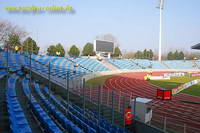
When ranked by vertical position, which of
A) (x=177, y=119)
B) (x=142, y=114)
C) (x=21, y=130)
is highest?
(x=21, y=130)

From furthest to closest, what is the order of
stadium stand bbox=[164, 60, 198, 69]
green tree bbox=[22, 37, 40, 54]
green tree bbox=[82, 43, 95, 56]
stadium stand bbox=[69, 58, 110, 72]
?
green tree bbox=[82, 43, 95, 56] → stadium stand bbox=[164, 60, 198, 69] → green tree bbox=[22, 37, 40, 54] → stadium stand bbox=[69, 58, 110, 72]

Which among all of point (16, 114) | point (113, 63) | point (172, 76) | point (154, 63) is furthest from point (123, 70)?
point (16, 114)

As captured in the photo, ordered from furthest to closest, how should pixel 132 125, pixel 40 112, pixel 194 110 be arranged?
pixel 194 110 → pixel 132 125 → pixel 40 112

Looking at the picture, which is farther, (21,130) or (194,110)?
(194,110)

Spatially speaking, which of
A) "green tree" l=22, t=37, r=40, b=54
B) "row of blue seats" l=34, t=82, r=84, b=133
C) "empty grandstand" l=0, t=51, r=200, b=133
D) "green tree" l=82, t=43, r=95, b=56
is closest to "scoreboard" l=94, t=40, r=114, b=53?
"green tree" l=22, t=37, r=40, b=54

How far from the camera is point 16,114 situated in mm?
7727

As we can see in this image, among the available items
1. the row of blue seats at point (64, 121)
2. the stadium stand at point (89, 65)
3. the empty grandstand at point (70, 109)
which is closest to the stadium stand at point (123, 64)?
the stadium stand at point (89, 65)

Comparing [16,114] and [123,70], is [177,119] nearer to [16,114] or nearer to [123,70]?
[16,114]

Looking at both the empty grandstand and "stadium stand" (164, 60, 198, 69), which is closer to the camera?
the empty grandstand

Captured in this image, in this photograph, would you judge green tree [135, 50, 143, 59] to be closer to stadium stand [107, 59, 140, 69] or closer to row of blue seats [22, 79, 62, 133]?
stadium stand [107, 59, 140, 69]

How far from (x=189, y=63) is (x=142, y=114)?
63737 millimetres

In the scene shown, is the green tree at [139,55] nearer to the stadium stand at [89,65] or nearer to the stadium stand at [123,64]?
the stadium stand at [123,64]

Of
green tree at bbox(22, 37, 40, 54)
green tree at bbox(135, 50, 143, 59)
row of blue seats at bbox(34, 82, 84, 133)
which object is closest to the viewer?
row of blue seats at bbox(34, 82, 84, 133)

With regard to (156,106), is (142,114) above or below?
above
